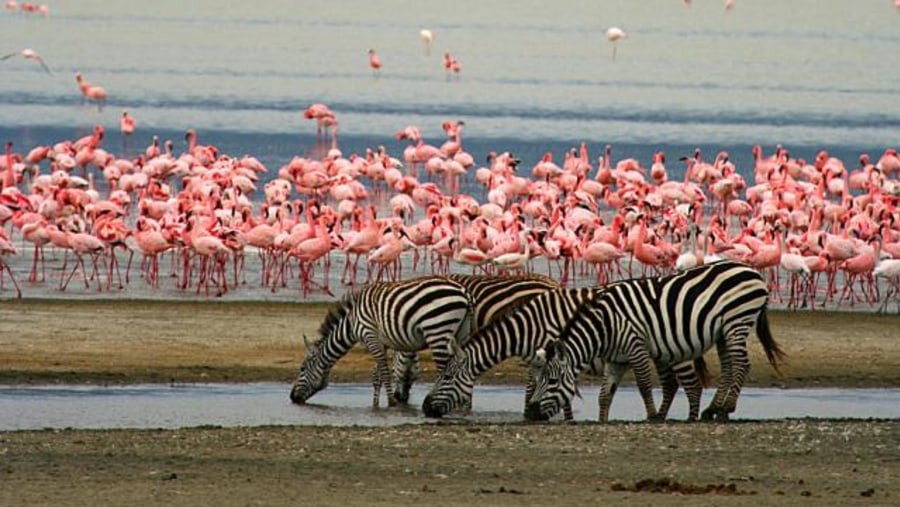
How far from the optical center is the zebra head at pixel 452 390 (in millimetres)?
13406

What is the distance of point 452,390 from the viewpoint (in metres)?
13.4

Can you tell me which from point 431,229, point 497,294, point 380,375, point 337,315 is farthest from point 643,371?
point 431,229

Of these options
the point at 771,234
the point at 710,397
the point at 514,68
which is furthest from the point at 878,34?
the point at 710,397

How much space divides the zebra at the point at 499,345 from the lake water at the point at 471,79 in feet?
69.3

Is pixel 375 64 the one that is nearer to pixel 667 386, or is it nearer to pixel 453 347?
pixel 453 347

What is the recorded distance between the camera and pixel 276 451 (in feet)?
37.2

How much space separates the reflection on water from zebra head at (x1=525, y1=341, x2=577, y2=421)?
0.70 metres

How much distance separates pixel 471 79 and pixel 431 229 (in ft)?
96.6

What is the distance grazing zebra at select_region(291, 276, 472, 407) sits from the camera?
14.2 m

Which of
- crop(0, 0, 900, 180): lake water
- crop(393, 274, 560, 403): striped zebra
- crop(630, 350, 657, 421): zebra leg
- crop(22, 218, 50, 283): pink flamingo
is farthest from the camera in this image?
crop(0, 0, 900, 180): lake water

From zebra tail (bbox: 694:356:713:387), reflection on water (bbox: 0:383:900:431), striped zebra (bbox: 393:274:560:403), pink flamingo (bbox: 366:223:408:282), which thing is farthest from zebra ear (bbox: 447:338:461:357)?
pink flamingo (bbox: 366:223:408:282)

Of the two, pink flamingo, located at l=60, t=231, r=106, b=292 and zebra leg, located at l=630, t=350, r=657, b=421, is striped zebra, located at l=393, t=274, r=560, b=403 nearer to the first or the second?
zebra leg, located at l=630, t=350, r=657, b=421

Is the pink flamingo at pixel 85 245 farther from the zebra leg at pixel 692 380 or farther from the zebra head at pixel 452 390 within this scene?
the zebra leg at pixel 692 380

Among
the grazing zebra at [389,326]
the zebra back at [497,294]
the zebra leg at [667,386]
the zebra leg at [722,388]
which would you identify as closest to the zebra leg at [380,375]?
the grazing zebra at [389,326]
